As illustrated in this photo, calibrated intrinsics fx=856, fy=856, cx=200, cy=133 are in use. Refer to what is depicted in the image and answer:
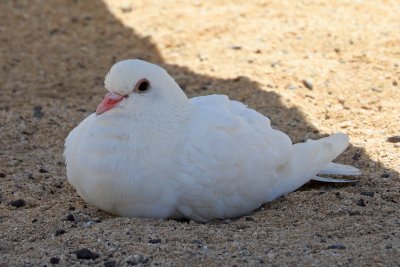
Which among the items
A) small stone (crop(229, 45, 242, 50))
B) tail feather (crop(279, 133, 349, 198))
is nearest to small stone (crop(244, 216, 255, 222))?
tail feather (crop(279, 133, 349, 198))

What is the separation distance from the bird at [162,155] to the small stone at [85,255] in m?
0.51

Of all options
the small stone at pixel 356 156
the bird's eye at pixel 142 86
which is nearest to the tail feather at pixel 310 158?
the small stone at pixel 356 156

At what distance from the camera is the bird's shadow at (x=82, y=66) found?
728 cm

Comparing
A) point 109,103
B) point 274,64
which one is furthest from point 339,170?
point 274,64

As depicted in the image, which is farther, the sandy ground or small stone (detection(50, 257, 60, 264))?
the sandy ground

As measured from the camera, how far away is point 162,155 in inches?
198

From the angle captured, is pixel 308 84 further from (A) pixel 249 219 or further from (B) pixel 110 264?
(B) pixel 110 264

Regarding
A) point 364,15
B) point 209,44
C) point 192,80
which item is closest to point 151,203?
point 192,80

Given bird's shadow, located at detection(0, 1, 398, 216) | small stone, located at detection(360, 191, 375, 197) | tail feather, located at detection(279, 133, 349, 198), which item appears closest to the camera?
small stone, located at detection(360, 191, 375, 197)

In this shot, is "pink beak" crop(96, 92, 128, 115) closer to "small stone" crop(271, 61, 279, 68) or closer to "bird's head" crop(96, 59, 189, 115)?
"bird's head" crop(96, 59, 189, 115)

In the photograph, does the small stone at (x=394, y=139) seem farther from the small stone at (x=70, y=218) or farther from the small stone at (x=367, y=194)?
the small stone at (x=70, y=218)

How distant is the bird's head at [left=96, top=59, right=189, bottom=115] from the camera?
499cm

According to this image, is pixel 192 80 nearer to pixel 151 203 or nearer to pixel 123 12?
pixel 123 12

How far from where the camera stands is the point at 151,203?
198 inches
